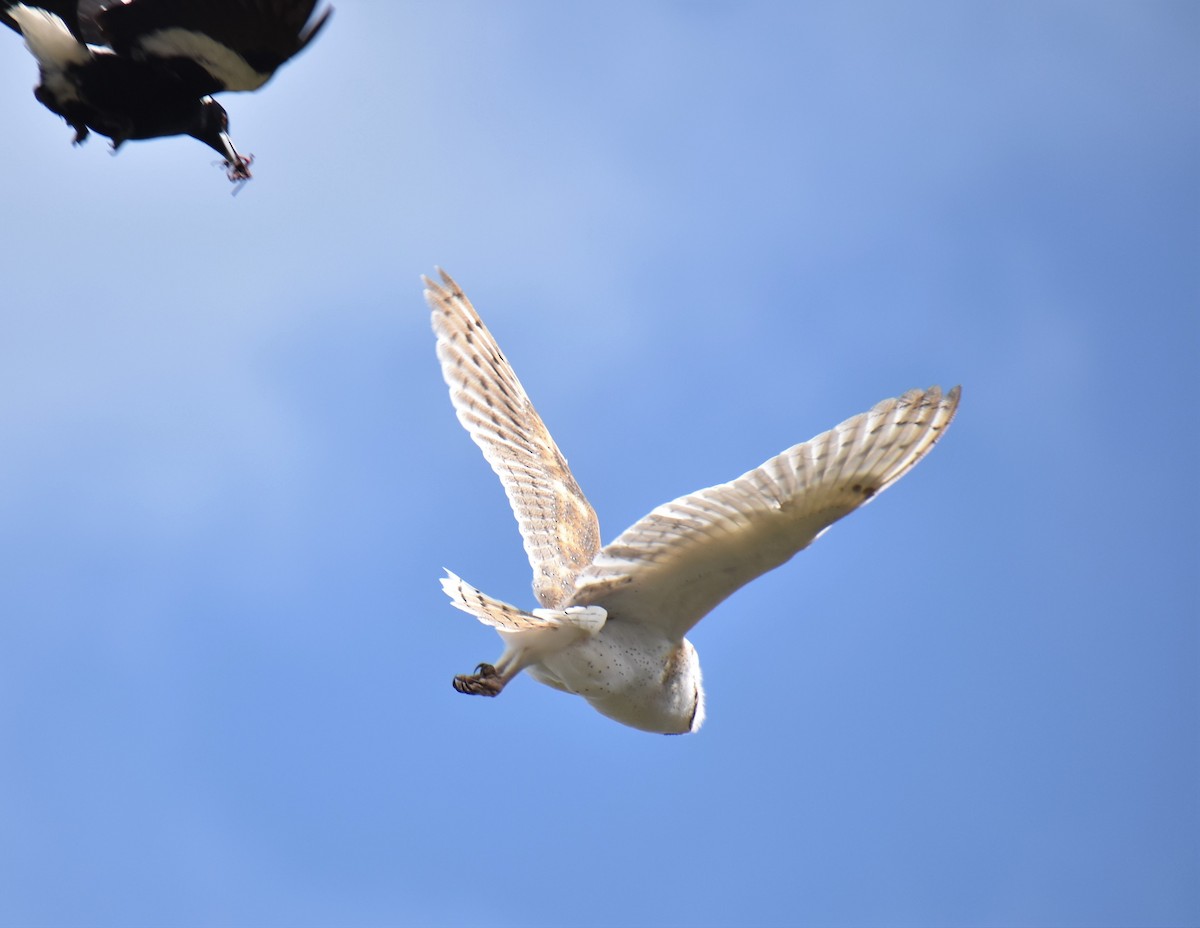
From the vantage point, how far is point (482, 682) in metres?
8.12

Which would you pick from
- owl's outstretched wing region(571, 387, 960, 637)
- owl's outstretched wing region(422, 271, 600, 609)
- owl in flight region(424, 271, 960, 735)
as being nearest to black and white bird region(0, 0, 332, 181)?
owl in flight region(424, 271, 960, 735)

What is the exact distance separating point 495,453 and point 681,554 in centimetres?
234

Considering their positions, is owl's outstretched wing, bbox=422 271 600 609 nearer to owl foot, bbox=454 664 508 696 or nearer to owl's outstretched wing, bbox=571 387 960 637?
owl foot, bbox=454 664 508 696

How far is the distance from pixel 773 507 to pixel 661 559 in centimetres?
69

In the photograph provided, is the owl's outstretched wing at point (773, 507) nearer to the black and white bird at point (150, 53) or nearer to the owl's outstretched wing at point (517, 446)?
the owl's outstretched wing at point (517, 446)

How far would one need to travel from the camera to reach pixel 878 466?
7.41 metres

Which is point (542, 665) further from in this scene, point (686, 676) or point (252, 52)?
point (252, 52)

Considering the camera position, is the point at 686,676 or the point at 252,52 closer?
the point at 252,52

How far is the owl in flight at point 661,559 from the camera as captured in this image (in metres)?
7.39

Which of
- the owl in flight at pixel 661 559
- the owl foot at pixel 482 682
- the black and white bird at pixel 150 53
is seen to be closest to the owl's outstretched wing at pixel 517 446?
the owl in flight at pixel 661 559

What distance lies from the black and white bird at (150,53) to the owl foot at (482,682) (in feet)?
8.24

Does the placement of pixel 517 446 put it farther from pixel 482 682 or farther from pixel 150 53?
pixel 150 53

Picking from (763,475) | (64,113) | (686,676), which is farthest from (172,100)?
(686,676)

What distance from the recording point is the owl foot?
8094 millimetres
